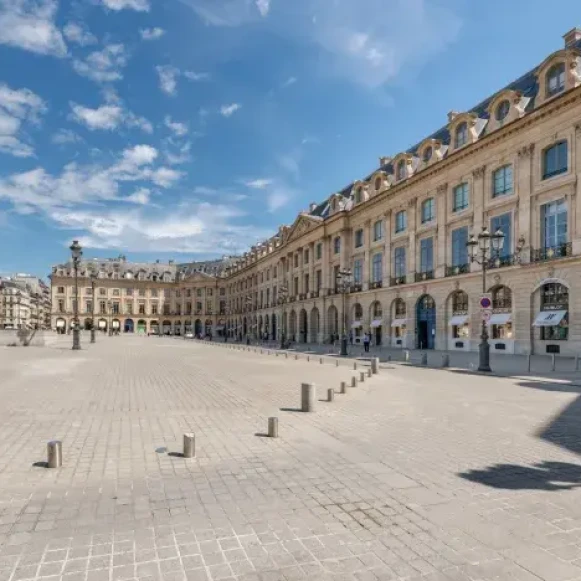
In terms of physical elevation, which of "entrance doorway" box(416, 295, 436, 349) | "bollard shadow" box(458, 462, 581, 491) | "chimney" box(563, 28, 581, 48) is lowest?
"bollard shadow" box(458, 462, 581, 491)

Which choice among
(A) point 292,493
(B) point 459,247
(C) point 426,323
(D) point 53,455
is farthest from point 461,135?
(D) point 53,455

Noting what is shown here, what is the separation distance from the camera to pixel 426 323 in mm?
39938

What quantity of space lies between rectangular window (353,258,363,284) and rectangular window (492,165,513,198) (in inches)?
772

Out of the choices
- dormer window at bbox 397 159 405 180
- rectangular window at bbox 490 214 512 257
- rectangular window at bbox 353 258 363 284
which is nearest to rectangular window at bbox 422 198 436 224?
dormer window at bbox 397 159 405 180

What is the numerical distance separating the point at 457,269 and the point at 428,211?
22.9ft

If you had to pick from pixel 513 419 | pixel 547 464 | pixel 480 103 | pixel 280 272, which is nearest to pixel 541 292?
pixel 480 103

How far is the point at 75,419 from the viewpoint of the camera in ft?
31.4

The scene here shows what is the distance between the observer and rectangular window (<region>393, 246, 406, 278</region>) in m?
43.6

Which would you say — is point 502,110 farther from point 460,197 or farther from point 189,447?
point 189,447

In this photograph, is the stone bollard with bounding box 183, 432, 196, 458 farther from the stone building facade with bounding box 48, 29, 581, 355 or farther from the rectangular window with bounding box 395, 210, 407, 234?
the rectangular window with bounding box 395, 210, 407, 234

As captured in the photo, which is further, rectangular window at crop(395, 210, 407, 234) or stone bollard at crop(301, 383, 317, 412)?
rectangular window at crop(395, 210, 407, 234)

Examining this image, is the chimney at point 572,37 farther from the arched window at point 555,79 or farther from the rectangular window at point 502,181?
the rectangular window at point 502,181

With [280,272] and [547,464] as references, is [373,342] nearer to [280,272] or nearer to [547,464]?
[280,272]

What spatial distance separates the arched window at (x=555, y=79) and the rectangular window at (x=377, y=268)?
70.5ft
